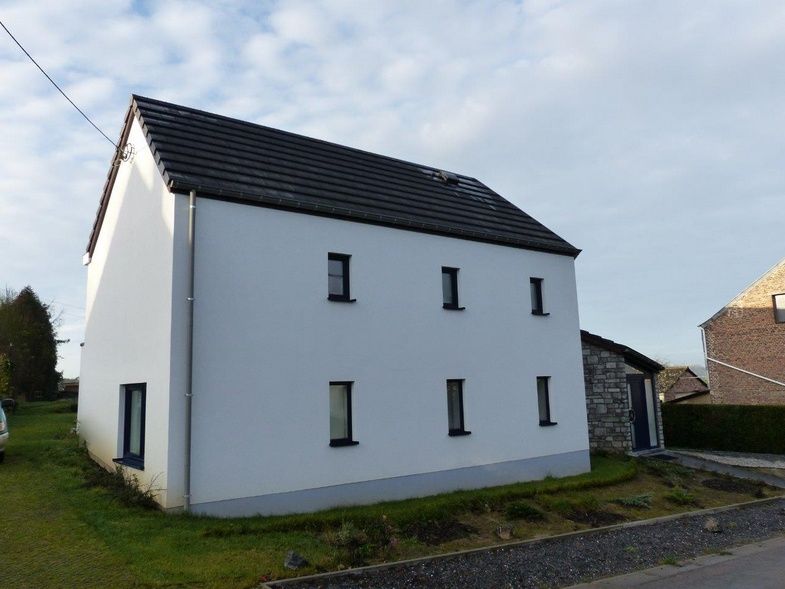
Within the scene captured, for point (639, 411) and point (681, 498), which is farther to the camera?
point (639, 411)

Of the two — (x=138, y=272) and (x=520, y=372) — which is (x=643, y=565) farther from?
(x=138, y=272)

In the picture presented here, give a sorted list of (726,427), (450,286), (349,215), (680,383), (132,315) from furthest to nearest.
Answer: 1. (680,383)
2. (726,427)
3. (450,286)
4. (349,215)
5. (132,315)

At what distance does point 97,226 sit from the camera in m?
15.6

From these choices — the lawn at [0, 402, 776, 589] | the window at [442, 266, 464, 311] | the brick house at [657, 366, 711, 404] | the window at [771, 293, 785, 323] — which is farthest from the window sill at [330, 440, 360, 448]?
the brick house at [657, 366, 711, 404]

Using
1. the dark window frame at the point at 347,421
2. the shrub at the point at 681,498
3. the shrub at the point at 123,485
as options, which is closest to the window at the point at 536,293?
the shrub at the point at 681,498

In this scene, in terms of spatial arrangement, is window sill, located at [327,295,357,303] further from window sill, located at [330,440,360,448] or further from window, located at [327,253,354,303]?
window sill, located at [330,440,360,448]

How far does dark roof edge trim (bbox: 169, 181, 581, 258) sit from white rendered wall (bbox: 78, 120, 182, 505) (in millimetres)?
694

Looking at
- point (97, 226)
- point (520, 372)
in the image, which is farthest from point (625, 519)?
point (97, 226)

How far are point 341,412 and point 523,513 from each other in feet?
13.2

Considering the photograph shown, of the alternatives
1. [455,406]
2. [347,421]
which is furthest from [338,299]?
[455,406]

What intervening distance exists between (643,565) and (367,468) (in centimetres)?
530

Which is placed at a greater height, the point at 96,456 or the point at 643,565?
the point at 96,456

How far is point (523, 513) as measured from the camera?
11.0 m

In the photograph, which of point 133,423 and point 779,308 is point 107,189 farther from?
point 779,308
